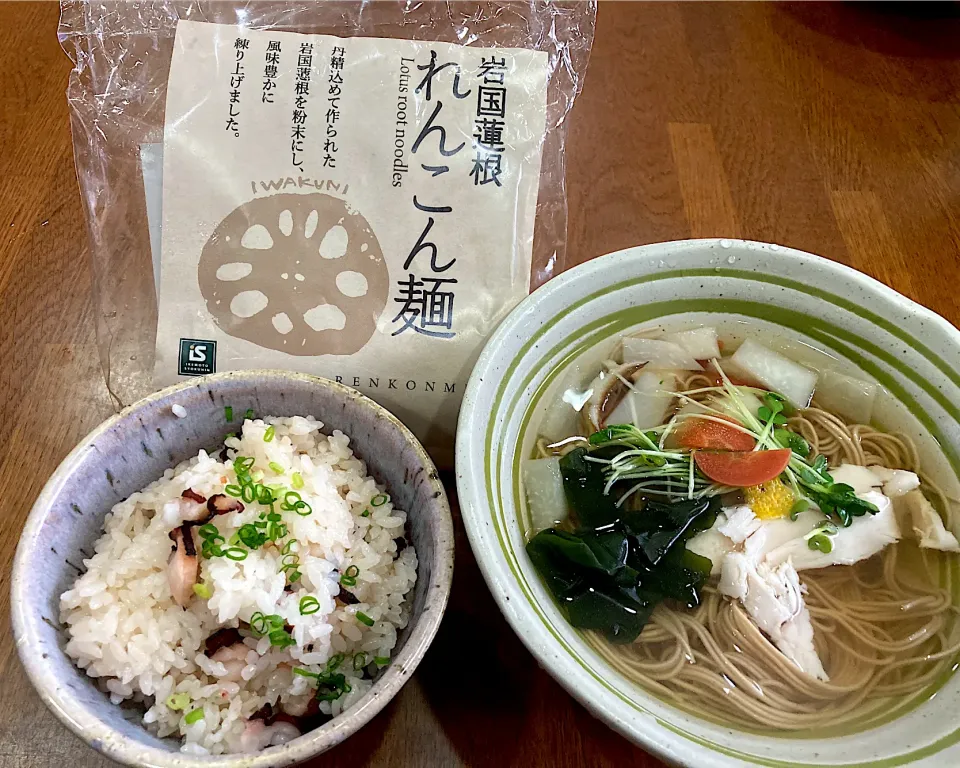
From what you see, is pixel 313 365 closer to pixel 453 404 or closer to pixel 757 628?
pixel 453 404

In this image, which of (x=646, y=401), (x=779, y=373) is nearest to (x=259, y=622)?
(x=646, y=401)

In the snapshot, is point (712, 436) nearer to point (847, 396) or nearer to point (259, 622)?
point (847, 396)

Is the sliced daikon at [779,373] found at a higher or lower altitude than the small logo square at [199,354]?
higher

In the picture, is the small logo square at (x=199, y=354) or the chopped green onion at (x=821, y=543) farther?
the small logo square at (x=199, y=354)

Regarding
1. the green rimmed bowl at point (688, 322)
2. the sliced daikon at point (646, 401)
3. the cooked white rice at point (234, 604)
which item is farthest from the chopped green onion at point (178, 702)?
the sliced daikon at point (646, 401)

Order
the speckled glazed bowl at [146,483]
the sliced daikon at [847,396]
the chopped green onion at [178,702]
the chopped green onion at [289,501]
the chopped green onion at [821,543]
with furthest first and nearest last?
the sliced daikon at [847,396]
the chopped green onion at [821,543]
the chopped green onion at [289,501]
the chopped green onion at [178,702]
the speckled glazed bowl at [146,483]

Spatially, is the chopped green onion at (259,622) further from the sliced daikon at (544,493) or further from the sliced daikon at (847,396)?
the sliced daikon at (847,396)

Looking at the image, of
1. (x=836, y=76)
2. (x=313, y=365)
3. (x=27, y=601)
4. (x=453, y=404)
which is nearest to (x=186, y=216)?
(x=313, y=365)
